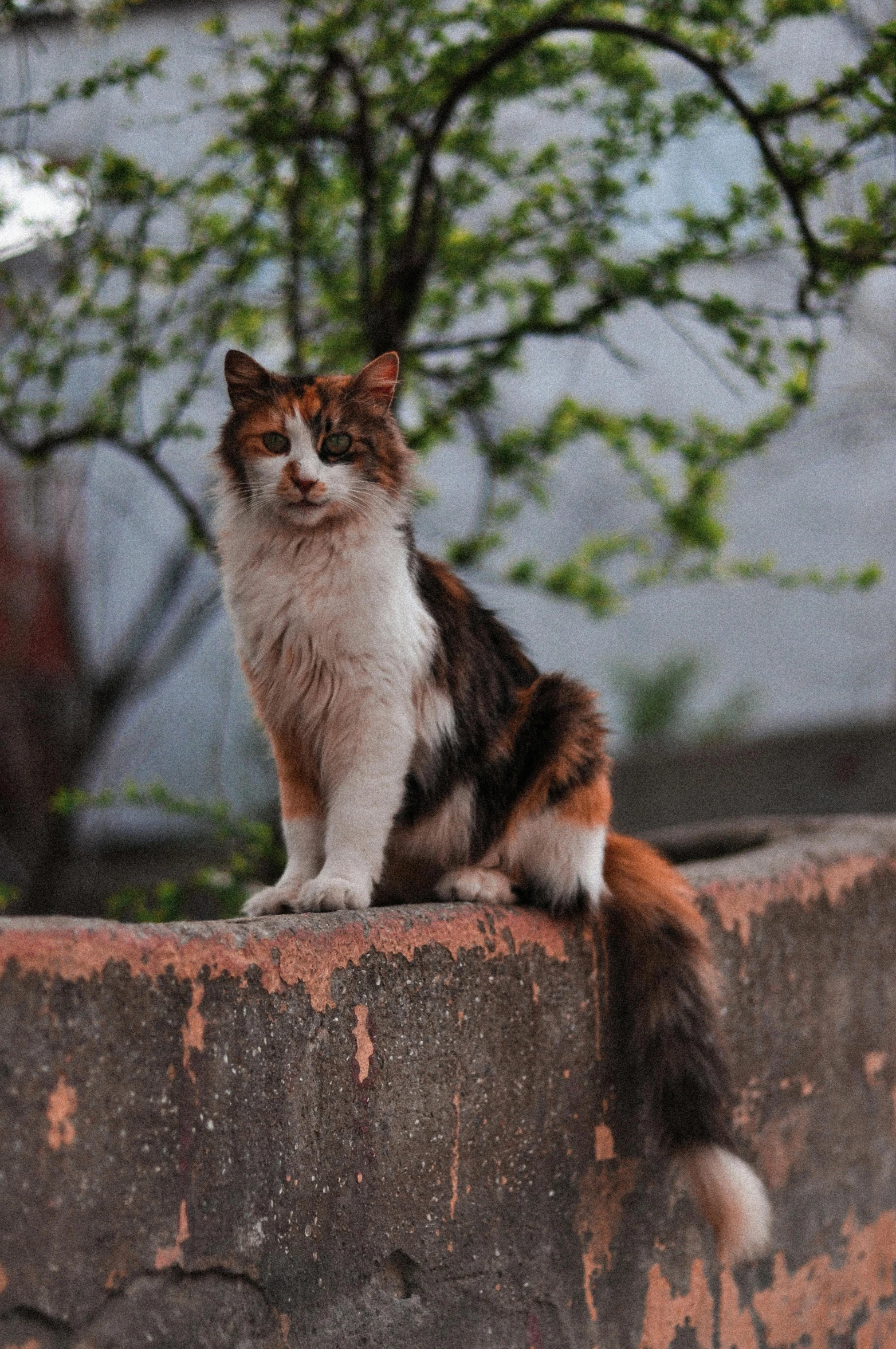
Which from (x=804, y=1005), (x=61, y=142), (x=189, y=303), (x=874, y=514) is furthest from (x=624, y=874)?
(x=874, y=514)

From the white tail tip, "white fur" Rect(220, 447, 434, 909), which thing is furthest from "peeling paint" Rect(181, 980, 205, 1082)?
the white tail tip

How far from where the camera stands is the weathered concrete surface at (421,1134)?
136cm

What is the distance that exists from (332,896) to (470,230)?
3.02 meters

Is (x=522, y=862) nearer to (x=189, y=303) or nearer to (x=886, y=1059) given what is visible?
(x=886, y=1059)

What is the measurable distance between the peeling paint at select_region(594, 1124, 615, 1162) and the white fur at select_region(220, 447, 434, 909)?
A: 579mm

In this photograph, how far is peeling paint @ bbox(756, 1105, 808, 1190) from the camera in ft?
8.14

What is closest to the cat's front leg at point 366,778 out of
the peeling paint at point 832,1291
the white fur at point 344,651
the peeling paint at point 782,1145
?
the white fur at point 344,651

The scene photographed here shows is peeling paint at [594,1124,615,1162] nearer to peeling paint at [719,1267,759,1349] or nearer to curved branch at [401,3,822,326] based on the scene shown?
peeling paint at [719,1267,759,1349]

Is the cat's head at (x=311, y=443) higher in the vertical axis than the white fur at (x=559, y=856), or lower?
higher

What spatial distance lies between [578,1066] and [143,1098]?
0.91 meters

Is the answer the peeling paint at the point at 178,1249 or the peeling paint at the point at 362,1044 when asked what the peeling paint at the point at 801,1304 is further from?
the peeling paint at the point at 178,1249

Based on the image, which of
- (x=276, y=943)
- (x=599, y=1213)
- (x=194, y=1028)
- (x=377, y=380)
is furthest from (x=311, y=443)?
(x=599, y=1213)

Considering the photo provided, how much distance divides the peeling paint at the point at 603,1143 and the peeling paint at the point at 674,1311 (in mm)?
247

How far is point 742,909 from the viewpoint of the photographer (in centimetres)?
251
